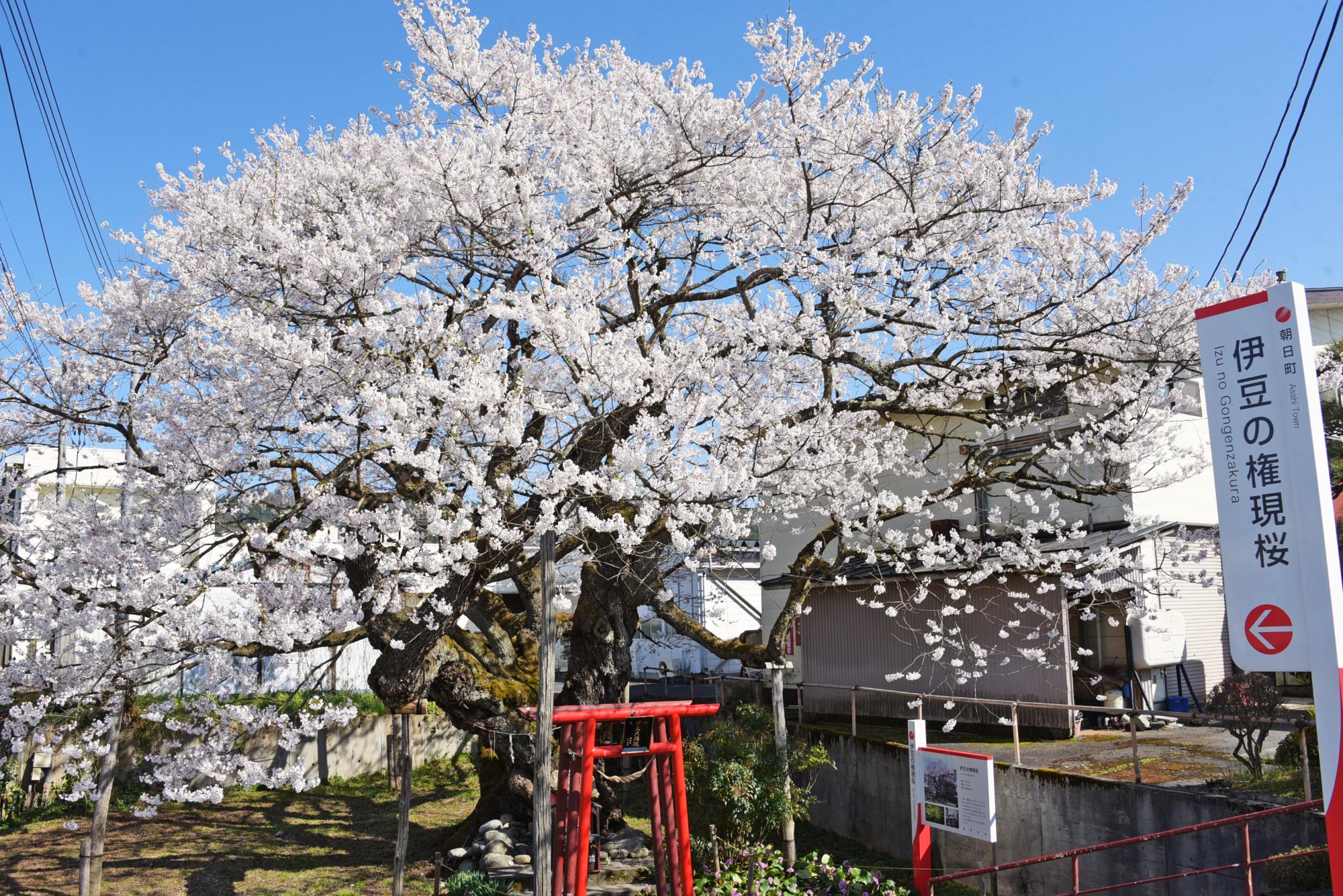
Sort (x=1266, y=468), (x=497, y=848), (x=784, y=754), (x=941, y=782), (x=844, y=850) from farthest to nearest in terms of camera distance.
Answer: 1. (x=844, y=850)
2. (x=497, y=848)
3. (x=784, y=754)
4. (x=941, y=782)
5. (x=1266, y=468)

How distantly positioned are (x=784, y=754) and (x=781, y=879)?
1363 mm

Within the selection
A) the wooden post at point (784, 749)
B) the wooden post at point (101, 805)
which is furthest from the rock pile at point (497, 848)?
the wooden post at point (101, 805)

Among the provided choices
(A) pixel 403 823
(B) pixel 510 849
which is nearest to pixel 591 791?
(A) pixel 403 823

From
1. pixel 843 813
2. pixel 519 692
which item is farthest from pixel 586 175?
pixel 843 813

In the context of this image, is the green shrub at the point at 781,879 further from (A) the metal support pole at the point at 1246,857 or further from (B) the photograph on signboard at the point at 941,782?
(A) the metal support pole at the point at 1246,857

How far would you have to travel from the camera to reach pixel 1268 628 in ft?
15.5

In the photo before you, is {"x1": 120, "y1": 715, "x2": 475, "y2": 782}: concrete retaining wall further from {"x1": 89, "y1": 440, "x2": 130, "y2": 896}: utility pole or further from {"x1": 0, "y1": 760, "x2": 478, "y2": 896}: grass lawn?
{"x1": 89, "y1": 440, "x2": 130, "y2": 896}: utility pole

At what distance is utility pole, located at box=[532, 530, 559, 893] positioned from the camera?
24.7 feet

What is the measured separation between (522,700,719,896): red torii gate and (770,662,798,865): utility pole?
4.96ft

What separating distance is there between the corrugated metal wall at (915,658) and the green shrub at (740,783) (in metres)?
3.03

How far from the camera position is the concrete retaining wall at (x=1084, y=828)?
26.6ft

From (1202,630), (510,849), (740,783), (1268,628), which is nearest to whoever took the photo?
(1268,628)

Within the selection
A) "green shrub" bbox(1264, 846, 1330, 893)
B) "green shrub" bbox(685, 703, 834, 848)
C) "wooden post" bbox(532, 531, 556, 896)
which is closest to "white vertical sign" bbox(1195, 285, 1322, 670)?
"green shrub" bbox(1264, 846, 1330, 893)

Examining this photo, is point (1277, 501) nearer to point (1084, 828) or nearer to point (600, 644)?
point (1084, 828)
